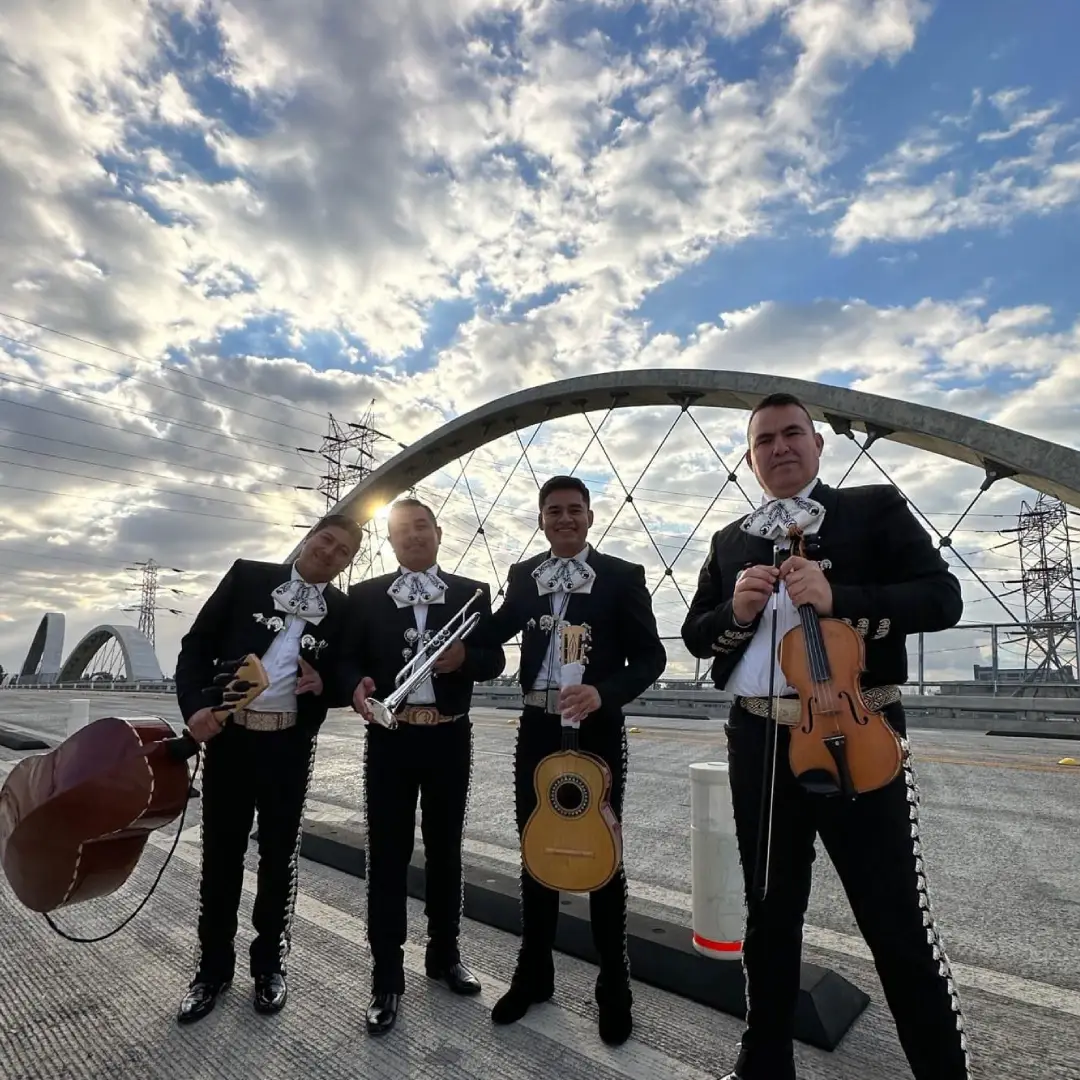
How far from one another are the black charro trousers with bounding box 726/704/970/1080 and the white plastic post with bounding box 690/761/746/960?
701 millimetres

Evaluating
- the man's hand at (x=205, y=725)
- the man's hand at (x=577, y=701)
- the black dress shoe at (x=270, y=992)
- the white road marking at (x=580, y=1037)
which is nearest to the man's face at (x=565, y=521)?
the man's hand at (x=577, y=701)

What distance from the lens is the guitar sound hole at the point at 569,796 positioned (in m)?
2.56

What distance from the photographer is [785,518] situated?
2.32 metres

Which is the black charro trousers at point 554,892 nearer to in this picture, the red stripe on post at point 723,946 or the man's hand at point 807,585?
the red stripe on post at point 723,946

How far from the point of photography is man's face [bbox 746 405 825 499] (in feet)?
7.65

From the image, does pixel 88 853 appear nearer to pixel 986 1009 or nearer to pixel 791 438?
pixel 791 438

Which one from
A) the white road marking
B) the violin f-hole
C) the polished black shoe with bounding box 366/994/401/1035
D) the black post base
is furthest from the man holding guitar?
the violin f-hole

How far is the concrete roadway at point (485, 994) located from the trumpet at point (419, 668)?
1130 mm

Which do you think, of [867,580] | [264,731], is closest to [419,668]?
[264,731]

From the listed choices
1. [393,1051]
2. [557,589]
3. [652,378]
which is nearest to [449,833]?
[393,1051]

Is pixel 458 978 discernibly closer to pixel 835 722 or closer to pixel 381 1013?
pixel 381 1013

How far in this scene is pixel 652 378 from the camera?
20922 mm

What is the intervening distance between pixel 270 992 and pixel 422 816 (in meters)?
0.86

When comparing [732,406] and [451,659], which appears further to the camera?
[732,406]
